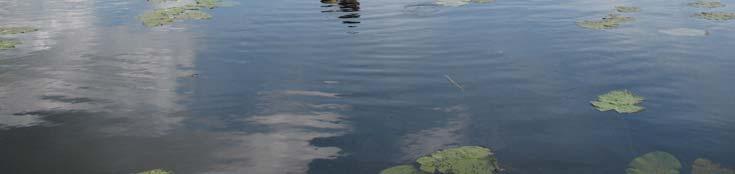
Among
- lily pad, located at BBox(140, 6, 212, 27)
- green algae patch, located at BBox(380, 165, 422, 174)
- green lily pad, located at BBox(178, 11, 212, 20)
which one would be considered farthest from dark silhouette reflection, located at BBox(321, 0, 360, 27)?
green algae patch, located at BBox(380, 165, 422, 174)

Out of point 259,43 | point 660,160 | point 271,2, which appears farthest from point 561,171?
point 271,2

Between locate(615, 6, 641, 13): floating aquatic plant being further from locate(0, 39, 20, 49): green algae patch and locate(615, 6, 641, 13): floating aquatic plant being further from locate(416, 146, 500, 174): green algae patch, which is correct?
locate(0, 39, 20, 49): green algae patch

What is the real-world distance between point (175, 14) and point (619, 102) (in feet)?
49.2

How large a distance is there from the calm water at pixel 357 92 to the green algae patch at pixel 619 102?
0.67ft

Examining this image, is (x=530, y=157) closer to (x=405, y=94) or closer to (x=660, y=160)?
(x=660, y=160)

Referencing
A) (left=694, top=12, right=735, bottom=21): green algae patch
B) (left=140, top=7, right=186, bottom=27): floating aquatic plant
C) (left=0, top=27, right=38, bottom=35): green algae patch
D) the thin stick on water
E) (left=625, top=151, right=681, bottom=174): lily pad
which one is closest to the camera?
(left=625, top=151, right=681, bottom=174): lily pad

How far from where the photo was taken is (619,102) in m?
10.7

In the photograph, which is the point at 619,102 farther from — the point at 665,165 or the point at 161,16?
the point at 161,16

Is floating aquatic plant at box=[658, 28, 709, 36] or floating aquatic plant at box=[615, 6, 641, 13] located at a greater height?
floating aquatic plant at box=[615, 6, 641, 13]

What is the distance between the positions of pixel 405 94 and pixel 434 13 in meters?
8.86

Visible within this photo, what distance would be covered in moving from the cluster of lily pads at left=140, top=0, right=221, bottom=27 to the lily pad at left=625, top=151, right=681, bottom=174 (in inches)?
589

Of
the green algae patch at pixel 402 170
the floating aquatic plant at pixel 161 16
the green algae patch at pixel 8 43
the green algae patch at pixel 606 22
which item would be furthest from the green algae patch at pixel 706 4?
the green algae patch at pixel 8 43

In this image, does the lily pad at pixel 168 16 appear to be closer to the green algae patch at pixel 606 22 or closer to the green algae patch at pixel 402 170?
the green algae patch at pixel 606 22

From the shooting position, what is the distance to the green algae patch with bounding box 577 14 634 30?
56.7 ft
